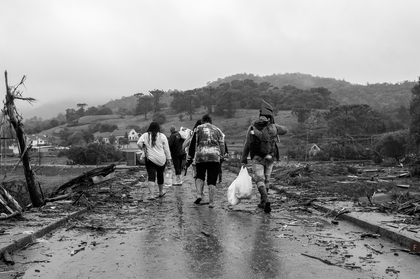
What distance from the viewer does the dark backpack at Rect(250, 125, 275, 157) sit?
8.83m

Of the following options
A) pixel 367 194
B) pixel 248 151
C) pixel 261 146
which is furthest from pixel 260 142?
pixel 367 194

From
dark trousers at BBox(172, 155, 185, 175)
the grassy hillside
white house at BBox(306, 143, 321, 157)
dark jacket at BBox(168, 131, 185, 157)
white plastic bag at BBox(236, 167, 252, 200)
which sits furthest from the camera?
the grassy hillside

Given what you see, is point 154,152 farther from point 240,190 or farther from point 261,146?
point 261,146

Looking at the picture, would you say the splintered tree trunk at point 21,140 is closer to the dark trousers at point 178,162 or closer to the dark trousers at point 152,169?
the dark trousers at point 152,169

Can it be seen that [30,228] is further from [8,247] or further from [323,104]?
[323,104]

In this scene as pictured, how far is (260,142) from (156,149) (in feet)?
9.98

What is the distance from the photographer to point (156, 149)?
1077 centimetres

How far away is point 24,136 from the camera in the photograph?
8.30 metres

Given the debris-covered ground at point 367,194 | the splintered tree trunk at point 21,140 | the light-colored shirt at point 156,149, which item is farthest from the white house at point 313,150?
the splintered tree trunk at point 21,140

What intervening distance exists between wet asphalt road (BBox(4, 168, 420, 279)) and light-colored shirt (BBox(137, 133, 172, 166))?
2696 millimetres

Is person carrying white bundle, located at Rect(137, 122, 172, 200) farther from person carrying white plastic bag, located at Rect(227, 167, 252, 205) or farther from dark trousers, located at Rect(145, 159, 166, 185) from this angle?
person carrying white plastic bag, located at Rect(227, 167, 252, 205)

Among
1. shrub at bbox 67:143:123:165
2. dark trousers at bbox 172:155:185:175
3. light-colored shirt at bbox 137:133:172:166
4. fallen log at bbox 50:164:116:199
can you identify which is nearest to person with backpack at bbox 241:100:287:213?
light-colored shirt at bbox 137:133:172:166

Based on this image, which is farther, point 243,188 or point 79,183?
point 79,183

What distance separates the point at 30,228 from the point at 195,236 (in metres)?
2.44
